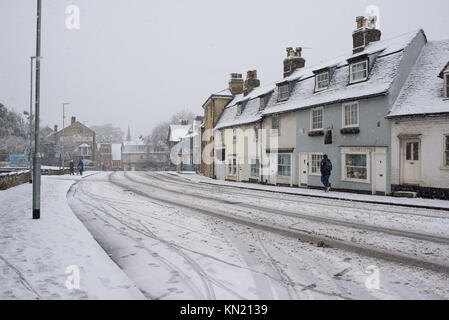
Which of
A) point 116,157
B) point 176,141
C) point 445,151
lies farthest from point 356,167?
point 116,157

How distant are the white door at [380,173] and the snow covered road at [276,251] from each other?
20.3ft

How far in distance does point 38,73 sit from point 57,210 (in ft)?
14.9

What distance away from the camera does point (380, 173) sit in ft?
61.2

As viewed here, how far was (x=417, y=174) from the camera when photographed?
17266mm

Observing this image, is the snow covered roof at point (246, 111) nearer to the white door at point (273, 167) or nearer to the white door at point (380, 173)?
the white door at point (273, 167)

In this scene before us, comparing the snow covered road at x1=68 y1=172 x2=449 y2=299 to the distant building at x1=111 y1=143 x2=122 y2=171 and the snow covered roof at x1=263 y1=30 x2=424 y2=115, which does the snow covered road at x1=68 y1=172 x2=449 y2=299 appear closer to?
the snow covered roof at x1=263 y1=30 x2=424 y2=115

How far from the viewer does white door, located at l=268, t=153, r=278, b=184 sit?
2719cm

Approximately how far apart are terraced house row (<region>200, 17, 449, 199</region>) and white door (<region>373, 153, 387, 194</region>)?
5cm

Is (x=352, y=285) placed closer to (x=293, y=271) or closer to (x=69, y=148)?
(x=293, y=271)

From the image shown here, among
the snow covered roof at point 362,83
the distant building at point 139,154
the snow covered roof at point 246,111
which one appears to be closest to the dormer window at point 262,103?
the snow covered roof at point 246,111

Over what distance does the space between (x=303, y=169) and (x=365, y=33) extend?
10232mm

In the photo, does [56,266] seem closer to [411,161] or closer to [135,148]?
[411,161]

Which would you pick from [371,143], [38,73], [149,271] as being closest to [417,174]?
[371,143]

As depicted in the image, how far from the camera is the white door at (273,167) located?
2719 centimetres
